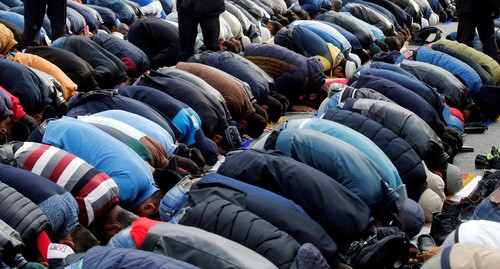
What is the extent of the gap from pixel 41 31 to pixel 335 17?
3.34m

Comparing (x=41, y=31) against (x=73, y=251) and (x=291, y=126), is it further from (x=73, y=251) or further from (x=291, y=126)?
(x=73, y=251)

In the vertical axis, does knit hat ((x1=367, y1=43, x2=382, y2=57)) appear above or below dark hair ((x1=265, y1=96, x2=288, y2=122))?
below

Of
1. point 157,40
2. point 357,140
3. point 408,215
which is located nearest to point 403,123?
point 357,140

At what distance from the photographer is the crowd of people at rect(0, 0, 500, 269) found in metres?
3.77

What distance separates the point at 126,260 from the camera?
128 inches

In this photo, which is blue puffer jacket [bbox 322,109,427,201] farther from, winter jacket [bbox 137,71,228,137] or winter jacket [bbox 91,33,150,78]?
winter jacket [bbox 91,33,150,78]

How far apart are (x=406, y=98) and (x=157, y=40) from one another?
2.59 meters

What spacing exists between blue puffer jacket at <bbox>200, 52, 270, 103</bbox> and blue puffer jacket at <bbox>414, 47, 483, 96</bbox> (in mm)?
1707

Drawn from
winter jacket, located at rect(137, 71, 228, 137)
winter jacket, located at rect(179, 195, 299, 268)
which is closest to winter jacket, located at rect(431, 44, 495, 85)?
winter jacket, located at rect(137, 71, 228, 137)

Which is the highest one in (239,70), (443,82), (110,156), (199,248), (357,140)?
(199,248)

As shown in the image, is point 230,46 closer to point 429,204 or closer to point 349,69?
point 349,69

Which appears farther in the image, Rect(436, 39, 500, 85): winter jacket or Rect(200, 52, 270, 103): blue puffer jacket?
Rect(436, 39, 500, 85): winter jacket

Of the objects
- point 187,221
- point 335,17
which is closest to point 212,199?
point 187,221

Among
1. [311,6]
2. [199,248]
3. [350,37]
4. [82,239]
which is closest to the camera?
[199,248]
